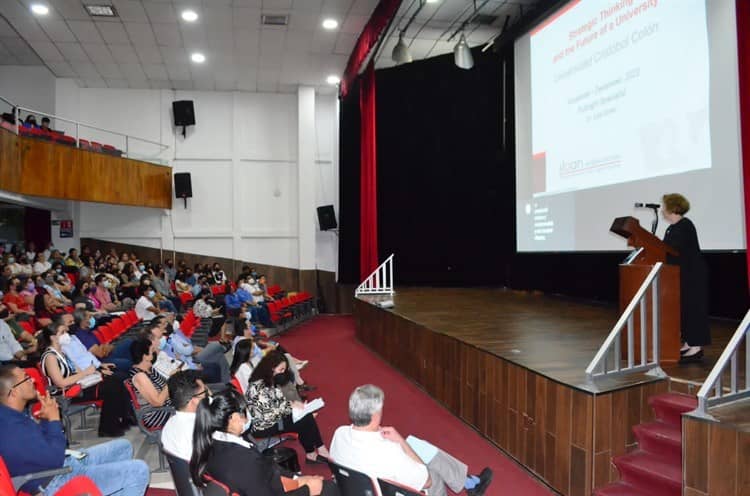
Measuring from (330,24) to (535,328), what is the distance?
6312 mm

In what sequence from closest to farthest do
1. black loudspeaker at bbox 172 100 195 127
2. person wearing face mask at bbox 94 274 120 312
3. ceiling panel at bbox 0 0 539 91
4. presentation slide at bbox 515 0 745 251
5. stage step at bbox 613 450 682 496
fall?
stage step at bbox 613 450 682 496 < presentation slide at bbox 515 0 745 251 < person wearing face mask at bbox 94 274 120 312 < ceiling panel at bbox 0 0 539 91 < black loudspeaker at bbox 172 100 195 127

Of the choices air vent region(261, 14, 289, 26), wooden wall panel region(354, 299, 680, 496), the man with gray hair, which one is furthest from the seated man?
air vent region(261, 14, 289, 26)

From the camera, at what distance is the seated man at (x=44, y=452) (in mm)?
2363

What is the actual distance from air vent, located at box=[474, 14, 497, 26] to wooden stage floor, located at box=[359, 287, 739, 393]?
4.55 m

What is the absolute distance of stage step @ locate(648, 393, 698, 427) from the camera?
3.10m

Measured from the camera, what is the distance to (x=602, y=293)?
7.68 metres

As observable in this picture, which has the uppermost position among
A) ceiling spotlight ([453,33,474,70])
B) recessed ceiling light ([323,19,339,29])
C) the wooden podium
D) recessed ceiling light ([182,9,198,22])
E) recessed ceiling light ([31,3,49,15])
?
recessed ceiling light ([31,3,49,15])

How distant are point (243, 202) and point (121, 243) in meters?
2.78

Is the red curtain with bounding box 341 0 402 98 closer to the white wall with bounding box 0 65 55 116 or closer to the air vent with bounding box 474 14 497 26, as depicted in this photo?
the air vent with bounding box 474 14 497 26

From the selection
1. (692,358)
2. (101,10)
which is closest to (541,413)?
(692,358)

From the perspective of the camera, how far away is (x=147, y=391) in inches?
144

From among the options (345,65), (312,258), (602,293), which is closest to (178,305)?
(312,258)

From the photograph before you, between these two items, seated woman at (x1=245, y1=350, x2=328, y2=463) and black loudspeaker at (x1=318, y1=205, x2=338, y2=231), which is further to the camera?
black loudspeaker at (x1=318, y1=205, x2=338, y2=231)

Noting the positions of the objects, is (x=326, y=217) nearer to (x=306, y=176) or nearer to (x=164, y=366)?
(x=306, y=176)
